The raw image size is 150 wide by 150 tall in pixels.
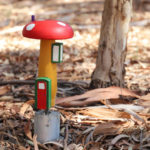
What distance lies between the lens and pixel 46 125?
2264 millimetres

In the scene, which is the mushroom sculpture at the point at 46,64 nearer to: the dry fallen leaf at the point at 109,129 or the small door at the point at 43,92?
the small door at the point at 43,92

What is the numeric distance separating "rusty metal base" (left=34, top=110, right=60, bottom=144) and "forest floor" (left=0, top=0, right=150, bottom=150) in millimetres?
56

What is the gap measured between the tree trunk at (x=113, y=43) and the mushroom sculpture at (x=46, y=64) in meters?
0.66

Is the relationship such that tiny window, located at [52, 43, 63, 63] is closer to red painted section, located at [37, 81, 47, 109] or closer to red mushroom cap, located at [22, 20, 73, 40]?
red mushroom cap, located at [22, 20, 73, 40]

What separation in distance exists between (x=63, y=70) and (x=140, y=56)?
56.1 inches

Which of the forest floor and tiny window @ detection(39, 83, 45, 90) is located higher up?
tiny window @ detection(39, 83, 45, 90)

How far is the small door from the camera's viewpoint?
221 centimetres

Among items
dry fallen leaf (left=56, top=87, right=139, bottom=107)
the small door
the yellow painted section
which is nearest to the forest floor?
dry fallen leaf (left=56, top=87, right=139, bottom=107)

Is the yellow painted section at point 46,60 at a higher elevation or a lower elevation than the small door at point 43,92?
higher

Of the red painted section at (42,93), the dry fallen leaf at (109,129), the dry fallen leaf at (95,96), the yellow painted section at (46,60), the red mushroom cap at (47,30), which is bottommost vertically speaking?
the dry fallen leaf at (109,129)

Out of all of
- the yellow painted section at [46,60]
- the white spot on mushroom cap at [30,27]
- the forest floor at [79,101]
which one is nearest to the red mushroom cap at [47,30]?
the white spot on mushroom cap at [30,27]

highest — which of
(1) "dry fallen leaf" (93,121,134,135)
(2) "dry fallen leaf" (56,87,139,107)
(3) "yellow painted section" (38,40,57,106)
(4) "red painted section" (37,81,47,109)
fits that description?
(3) "yellow painted section" (38,40,57,106)

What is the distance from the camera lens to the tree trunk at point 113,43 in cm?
297

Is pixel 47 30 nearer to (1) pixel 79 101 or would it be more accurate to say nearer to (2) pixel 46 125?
(2) pixel 46 125
